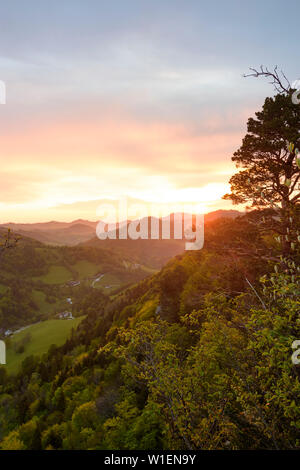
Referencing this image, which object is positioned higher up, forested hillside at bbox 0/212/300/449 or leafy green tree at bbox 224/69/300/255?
leafy green tree at bbox 224/69/300/255

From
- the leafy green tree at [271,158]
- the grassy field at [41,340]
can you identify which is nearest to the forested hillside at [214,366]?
the leafy green tree at [271,158]

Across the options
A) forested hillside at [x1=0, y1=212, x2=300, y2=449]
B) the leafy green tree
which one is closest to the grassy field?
forested hillside at [x1=0, y1=212, x2=300, y2=449]

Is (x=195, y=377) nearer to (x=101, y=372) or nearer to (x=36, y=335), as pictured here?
(x=101, y=372)

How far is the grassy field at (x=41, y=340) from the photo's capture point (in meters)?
128

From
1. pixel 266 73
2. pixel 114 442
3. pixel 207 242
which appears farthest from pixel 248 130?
pixel 114 442

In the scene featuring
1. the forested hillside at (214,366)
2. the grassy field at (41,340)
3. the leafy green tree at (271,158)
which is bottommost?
the grassy field at (41,340)

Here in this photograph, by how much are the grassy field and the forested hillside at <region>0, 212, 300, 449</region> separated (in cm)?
8663

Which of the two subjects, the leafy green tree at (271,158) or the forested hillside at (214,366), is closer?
the forested hillside at (214,366)

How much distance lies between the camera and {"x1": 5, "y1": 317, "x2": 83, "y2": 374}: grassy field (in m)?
128

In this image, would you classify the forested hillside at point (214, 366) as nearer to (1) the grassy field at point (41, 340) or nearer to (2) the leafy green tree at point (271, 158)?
(2) the leafy green tree at point (271, 158)

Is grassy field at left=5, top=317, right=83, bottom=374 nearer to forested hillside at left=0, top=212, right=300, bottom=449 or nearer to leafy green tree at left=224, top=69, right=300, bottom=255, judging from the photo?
forested hillside at left=0, top=212, right=300, bottom=449

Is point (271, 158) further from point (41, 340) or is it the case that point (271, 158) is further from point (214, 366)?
point (41, 340)

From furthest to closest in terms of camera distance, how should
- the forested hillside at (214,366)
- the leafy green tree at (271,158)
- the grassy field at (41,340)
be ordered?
1. the grassy field at (41,340)
2. the leafy green tree at (271,158)
3. the forested hillside at (214,366)

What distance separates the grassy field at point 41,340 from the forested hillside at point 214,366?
8663cm
